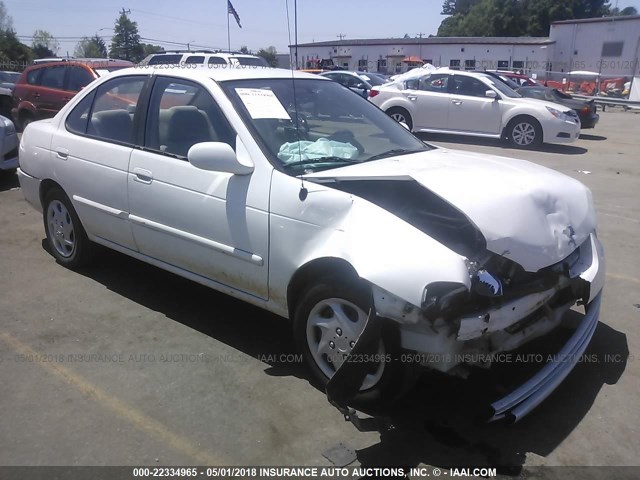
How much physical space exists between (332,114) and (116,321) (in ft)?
7.11

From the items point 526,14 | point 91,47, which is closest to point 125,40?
point 91,47

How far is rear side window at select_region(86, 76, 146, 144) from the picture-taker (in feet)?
14.4

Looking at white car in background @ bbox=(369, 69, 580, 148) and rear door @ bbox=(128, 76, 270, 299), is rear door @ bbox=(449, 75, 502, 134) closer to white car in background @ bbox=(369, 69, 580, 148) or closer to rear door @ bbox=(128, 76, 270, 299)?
white car in background @ bbox=(369, 69, 580, 148)

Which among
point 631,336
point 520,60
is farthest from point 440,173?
point 520,60

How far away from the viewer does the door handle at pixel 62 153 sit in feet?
15.4

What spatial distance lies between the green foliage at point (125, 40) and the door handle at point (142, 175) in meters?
60.8

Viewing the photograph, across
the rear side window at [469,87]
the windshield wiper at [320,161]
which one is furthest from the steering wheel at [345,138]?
the rear side window at [469,87]

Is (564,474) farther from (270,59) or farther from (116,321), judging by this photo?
(270,59)

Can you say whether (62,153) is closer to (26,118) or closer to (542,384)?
(542,384)

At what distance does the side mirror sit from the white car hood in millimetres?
474

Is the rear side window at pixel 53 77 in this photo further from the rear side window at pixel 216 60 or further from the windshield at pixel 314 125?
the windshield at pixel 314 125

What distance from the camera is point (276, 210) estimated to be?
3301mm

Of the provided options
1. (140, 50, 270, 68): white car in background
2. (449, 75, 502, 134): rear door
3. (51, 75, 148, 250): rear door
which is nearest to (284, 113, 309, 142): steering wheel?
(51, 75, 148, 250): rear door

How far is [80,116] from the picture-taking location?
4.80 m
